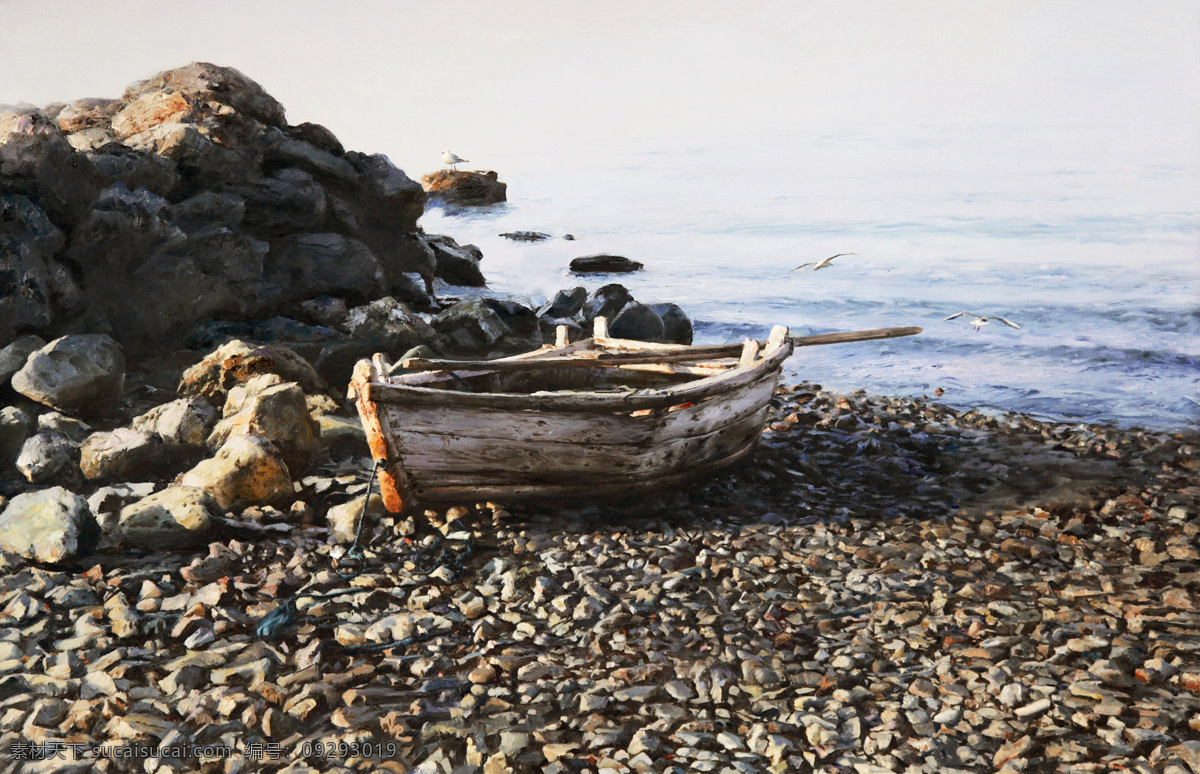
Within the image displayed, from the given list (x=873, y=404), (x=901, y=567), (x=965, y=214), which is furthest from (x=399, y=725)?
(x=965, y=214)

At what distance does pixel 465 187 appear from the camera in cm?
831

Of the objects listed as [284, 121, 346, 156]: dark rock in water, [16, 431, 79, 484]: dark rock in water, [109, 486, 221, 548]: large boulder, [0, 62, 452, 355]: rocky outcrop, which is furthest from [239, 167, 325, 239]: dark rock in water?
[109, 486, 221, 548]: large boulder

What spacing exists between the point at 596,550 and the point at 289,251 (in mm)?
5470

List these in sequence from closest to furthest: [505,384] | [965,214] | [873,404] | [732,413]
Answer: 1. [732,413]
2. [505,384]
3. [965,214]
4. [873,404]

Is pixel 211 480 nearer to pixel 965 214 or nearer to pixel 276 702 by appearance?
pixel 276 702

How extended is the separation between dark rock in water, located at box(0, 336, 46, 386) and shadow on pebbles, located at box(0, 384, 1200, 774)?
252 centimetres

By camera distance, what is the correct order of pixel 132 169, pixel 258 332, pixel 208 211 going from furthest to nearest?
pixel 258 332 → pixel 208 211 → pixel 132 169

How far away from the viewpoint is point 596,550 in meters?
3.95

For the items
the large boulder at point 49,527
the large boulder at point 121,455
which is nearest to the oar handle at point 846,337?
the large boulder at point 121,455

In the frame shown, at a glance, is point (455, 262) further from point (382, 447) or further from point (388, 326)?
point (382, 447)

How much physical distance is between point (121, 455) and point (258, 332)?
2886mm

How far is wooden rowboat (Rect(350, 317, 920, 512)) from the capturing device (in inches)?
155

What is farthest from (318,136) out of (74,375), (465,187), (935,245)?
(935,245)

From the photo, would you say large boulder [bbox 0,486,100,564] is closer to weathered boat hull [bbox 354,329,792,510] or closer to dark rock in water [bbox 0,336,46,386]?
weathered boat hull [bbox 354,329,792,510]
